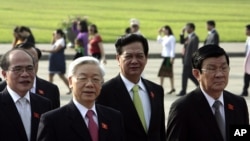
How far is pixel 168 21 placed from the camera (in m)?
48.1

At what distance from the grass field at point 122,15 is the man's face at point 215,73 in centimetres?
2970

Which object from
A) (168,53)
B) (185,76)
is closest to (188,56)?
(185,76)

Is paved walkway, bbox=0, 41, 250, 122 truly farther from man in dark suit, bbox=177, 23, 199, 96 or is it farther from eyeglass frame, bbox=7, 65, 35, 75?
eyeglass frame, bbox=7, 65, 35, 75

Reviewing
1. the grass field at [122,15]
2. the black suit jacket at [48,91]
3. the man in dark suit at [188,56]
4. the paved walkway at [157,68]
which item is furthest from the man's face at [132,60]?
the grass field at [122,15]

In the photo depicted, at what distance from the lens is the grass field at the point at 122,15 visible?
4216cm

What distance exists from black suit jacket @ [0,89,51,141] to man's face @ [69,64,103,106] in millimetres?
941

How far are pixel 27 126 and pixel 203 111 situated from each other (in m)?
1.38

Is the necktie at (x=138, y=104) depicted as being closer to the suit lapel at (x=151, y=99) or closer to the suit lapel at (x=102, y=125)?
the suit lapel at (x=151, y=99)

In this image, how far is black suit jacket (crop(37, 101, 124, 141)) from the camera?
6.00 meters

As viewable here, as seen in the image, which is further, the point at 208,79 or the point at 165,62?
the point at 165,62

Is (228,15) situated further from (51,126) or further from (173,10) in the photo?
(51,126)

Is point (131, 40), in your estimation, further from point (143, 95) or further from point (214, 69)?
point (214, 69)

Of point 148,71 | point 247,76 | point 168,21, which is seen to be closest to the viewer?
point 247,76

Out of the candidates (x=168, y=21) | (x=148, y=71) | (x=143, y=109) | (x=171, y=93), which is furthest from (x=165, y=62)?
(x=168, y=21)
